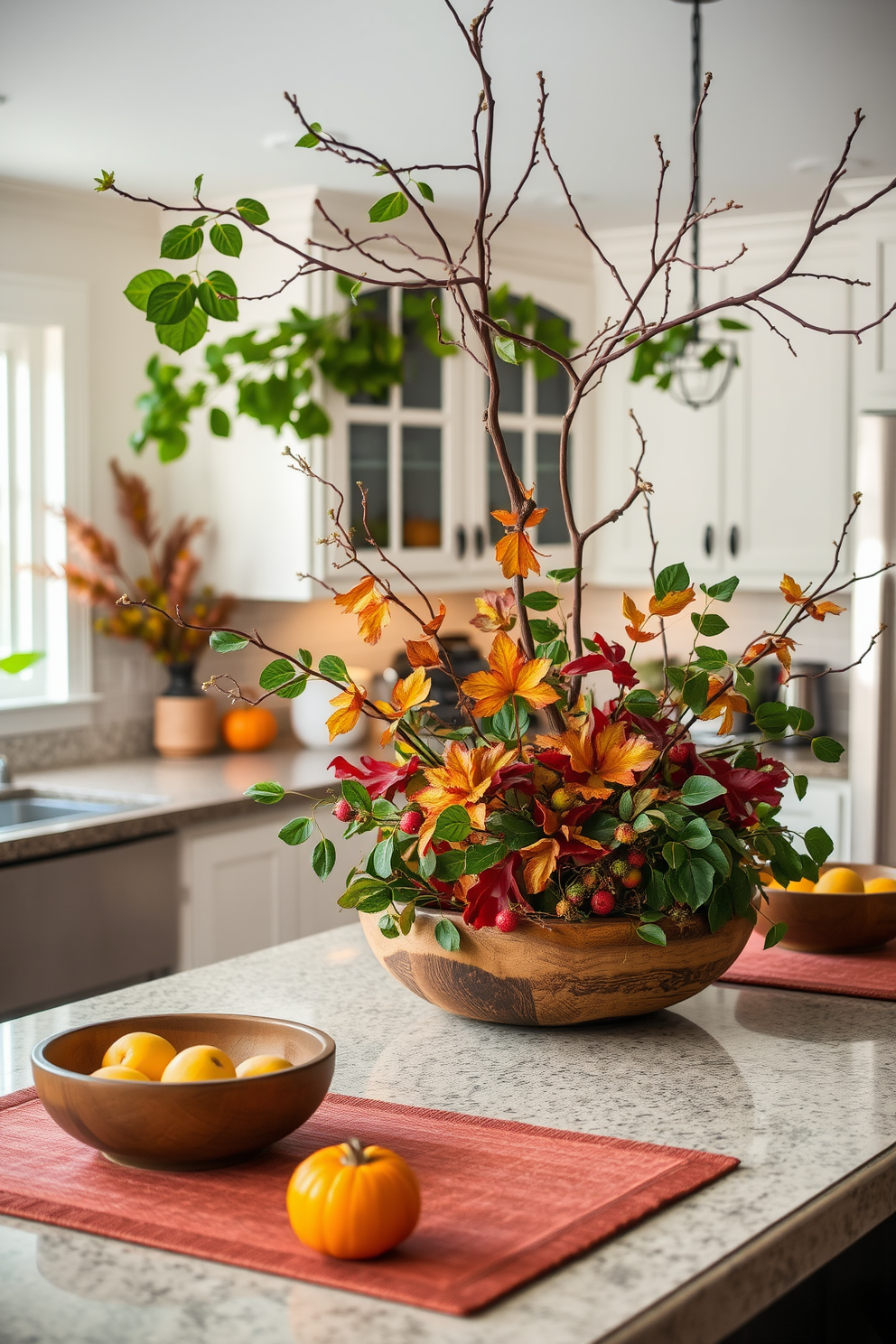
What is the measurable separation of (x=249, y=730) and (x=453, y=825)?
2708 mm

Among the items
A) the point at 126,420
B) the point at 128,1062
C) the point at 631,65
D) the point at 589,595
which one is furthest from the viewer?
the point at 589,595

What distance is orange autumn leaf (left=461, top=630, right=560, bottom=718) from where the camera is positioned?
1473 millimetres

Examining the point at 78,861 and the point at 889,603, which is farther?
the point at 889,603

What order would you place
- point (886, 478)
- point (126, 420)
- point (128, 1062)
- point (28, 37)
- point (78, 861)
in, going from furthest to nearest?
point (126, 420) → point (886, 478) → point (78, 861) → point (28, 37) → point (128, 1062)

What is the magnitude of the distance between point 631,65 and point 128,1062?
2237 millimetres

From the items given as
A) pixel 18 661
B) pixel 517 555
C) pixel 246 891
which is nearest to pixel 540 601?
pixel 517 555

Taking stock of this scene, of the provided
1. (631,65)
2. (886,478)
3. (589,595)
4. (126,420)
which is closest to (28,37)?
(631,65)

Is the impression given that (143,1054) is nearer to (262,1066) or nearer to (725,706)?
(262,1066)

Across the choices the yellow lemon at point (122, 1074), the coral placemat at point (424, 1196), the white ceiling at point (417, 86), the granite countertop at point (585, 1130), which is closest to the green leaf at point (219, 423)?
the white ceiling at point (417, 86)

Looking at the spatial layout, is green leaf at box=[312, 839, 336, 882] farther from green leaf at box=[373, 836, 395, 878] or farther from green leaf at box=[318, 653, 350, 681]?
green leaf at box=[318, 653, 350, 681]

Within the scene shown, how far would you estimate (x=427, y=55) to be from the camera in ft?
8.98

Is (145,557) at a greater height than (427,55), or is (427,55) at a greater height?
(427,55)

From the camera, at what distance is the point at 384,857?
5.14 feet

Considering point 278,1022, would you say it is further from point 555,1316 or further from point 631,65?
point 631,65
